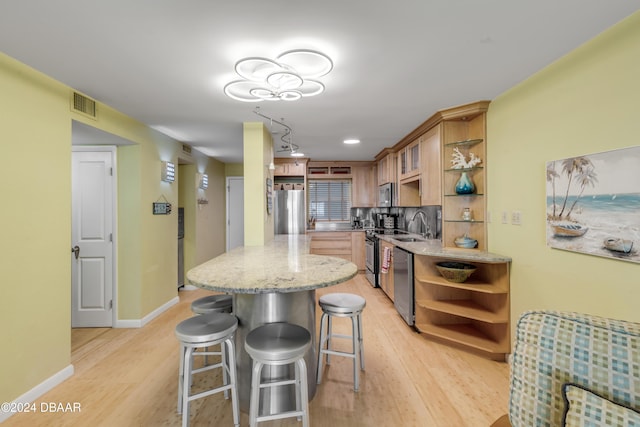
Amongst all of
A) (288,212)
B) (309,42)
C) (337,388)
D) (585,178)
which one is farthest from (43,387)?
(585,178)

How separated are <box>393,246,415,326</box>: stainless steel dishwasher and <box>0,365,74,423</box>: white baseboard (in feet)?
10.5

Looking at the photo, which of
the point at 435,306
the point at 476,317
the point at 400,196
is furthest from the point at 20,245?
the point at 400,196

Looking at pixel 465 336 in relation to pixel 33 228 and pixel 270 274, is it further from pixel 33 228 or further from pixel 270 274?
pixel 33 228

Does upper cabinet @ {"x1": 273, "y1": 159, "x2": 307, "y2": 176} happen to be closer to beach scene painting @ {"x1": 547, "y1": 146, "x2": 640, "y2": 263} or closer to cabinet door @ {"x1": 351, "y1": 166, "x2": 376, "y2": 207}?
cabinet door @ {"x1": 351, "y1": 166, "x2": 376, "y2": 207}

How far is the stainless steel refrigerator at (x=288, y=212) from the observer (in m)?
5.57

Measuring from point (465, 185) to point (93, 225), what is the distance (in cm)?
423

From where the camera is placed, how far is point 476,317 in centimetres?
262

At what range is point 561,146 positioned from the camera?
201cm

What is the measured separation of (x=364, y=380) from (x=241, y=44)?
258cm

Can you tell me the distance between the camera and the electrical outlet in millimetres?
2441

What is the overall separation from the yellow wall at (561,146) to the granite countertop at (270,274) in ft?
4.93

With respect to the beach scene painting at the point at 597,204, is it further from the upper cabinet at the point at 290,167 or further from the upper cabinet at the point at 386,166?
the upper cabinet at the point at 290,167

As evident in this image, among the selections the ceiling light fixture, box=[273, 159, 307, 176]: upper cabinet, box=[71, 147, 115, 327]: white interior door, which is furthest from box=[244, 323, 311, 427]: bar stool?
box=[273, 159, 307, 176]: upper cabinet

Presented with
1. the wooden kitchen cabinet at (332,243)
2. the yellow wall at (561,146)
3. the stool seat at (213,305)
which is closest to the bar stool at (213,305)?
the stool seat at (213,305)
